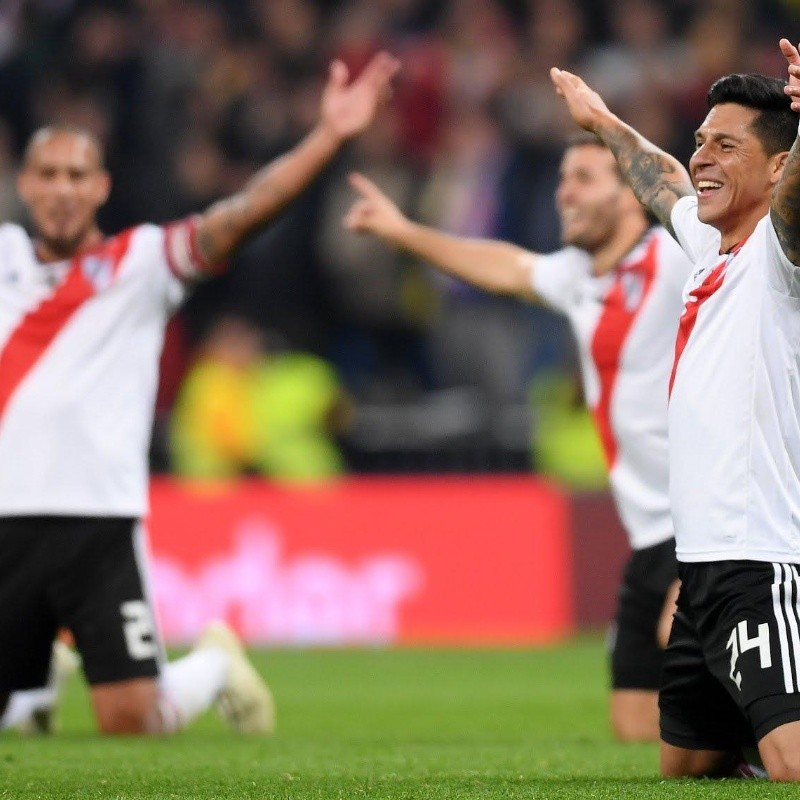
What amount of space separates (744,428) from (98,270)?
320 cm

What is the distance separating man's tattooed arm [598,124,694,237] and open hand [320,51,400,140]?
1.35 metres

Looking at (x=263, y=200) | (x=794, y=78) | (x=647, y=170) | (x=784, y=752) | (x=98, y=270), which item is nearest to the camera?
(x=794, y=78)

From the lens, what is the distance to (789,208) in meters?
4.66

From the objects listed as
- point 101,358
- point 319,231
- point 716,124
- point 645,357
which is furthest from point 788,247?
point 319,231

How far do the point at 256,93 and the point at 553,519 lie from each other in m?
4.70

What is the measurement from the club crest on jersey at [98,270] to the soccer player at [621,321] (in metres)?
0.98

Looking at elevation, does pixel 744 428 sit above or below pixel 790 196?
below

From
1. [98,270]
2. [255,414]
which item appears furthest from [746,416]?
[255,414]

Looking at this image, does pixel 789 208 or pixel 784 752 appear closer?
pixel 789 208

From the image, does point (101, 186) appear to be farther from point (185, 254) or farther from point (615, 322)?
point (615, 322)

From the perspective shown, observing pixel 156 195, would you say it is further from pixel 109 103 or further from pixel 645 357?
pixel 645 357

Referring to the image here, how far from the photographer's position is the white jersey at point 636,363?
7.11 meters

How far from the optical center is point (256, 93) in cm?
1489

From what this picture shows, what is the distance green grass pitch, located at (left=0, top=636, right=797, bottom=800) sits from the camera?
201 inches
